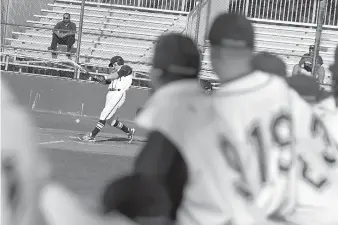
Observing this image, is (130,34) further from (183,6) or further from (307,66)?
(307,66)

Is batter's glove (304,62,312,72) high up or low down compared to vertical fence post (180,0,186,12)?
down

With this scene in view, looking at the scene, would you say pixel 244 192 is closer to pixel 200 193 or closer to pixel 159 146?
pixel 200 193

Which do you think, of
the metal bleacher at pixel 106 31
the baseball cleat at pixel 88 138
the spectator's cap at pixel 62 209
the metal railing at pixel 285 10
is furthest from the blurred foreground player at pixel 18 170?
the metal railing at pixel 285 10

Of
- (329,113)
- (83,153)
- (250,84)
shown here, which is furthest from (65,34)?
(250,84)

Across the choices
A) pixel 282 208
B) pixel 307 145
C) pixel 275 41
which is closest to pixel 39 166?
pixel 282 208

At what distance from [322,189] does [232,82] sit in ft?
3.56

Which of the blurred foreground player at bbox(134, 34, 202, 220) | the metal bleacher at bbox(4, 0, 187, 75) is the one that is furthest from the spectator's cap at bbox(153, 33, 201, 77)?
the metal bleacher at bbox(4, 0, 187, 75)

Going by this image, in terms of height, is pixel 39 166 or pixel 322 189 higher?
pixel 39 166

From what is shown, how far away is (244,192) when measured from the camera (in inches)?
156

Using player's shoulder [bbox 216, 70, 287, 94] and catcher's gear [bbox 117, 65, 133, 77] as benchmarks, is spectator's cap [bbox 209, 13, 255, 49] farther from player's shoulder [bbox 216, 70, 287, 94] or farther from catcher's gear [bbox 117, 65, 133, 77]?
catcher's gear [bbox 117, 65, 133, 77]

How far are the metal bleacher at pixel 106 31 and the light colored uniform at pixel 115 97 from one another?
4647 millimetres

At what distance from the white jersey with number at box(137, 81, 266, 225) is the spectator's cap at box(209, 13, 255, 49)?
500 millimetres

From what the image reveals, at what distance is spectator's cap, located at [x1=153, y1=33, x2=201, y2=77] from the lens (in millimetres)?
4023

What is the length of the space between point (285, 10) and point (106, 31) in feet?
18.0
